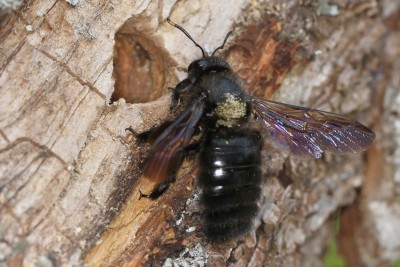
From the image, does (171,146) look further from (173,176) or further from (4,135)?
(4,135)

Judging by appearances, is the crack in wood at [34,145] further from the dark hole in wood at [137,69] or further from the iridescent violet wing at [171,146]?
the dark hole in wood at [137,69]

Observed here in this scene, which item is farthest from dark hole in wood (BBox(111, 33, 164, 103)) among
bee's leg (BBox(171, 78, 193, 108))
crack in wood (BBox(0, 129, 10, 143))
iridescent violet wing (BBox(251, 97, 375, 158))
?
crack in wood (BBox(0, 129, 10, 143))

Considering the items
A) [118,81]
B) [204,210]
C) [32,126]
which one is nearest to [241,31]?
[118,81]

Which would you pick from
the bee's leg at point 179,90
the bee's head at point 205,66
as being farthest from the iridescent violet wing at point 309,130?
the bee's leg at point 179,90

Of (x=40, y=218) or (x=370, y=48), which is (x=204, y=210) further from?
(x=370, y=48)

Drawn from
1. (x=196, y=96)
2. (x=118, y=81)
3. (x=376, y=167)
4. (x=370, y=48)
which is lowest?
(x=118, y=81)

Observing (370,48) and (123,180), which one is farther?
(370,48)
